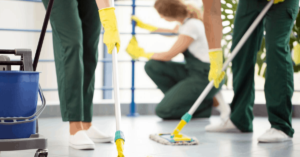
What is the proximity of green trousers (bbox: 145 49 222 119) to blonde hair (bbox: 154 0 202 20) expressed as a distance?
27 cm

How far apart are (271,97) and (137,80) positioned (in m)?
5.55

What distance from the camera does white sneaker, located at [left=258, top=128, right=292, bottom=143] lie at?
1.65 metres

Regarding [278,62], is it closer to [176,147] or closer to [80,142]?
[176,147]

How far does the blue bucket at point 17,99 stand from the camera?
1.03 metres

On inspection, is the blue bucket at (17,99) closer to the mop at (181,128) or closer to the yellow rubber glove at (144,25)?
the mop at (181,128)

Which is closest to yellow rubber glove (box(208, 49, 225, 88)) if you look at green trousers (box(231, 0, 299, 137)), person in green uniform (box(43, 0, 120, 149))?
green trousers (box(231, 0, 299, 137))

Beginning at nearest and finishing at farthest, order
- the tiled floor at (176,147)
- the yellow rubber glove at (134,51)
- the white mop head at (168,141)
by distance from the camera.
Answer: the tiled floor at (176,147)
the white mop head at (168,141)
the yellow rubber glove at (134,51)

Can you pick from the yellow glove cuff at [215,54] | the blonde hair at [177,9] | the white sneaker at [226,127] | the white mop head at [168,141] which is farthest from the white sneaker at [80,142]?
the blonde hair at [177,9]

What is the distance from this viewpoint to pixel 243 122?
1994 millimetres

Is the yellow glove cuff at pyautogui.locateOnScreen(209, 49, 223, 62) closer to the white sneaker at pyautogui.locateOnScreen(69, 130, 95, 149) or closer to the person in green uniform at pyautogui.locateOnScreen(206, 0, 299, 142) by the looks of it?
the person in green uniform at pyautogui.locateOnScreen(206, 0, 299, 142)

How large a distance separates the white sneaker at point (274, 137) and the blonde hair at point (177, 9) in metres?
1.11

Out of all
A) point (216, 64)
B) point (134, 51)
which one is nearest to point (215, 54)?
point (216, 64)

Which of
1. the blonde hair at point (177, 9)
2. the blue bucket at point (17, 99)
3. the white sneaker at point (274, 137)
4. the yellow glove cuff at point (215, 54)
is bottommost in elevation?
the white sneaker at point (274, 137)

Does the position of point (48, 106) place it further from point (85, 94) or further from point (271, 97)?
point (271, 97)
